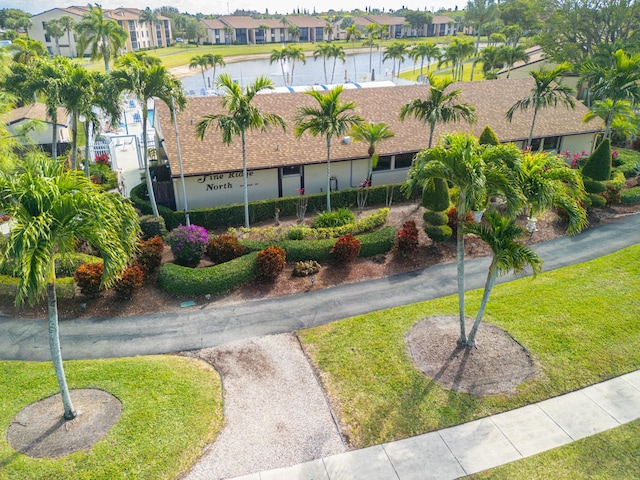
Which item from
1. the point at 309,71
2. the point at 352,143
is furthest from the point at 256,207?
the point at 309,71

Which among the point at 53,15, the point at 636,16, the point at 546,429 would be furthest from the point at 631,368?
the point at 53,15

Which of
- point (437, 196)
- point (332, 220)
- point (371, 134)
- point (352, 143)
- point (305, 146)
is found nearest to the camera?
point (437, 196)

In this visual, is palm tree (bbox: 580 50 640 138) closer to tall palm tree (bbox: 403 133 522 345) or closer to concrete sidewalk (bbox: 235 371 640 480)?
tall palm tree (bbox: 403 133 522 345)

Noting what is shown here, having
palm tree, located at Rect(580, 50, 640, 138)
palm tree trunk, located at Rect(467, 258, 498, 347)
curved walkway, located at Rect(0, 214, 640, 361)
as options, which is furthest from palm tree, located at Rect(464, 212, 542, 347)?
palm tree, located at Rect(580, 50, 640, 138)

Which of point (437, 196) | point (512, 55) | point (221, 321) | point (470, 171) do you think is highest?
point (512, 55)

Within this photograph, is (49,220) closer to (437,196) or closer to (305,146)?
(437,196)

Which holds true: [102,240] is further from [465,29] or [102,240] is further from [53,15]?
[465,29]
